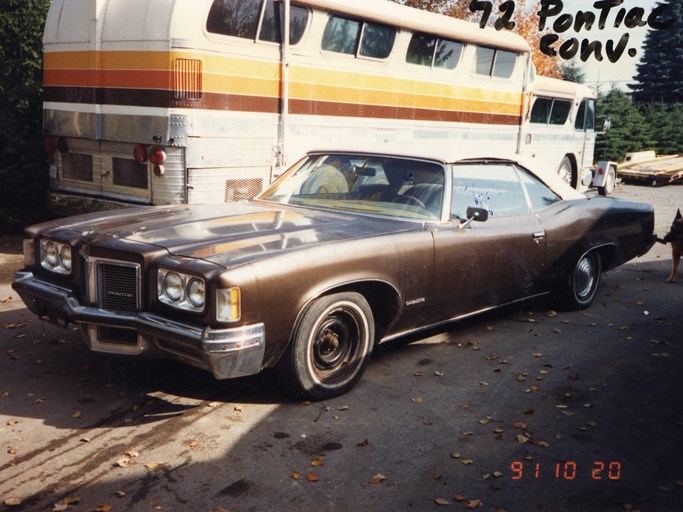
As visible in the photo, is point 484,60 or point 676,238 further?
point 484,60

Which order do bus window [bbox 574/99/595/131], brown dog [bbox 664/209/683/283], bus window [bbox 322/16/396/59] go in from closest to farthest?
1. brown dog [bbox 664/209/683/283]
2. bus window [bbox 322/16/396/59]
3. bus window [bbox 574/99/595/131]

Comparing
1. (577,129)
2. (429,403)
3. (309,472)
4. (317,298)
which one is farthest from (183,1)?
(577,129)

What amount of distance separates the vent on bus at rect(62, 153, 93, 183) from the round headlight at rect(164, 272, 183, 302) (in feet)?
18.4

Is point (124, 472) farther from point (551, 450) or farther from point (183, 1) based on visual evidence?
point (183, 1)

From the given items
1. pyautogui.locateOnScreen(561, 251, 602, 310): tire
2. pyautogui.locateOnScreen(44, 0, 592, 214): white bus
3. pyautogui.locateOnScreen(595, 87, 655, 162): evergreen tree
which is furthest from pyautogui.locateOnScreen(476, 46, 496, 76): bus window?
pyautogui.locateOnScreen(595, 87, 655, 162): evergreen tree

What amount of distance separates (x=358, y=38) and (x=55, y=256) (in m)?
6.25

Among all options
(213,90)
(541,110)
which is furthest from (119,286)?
(541,110)

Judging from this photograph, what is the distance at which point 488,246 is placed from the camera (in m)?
5.50

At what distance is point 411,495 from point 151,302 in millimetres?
1729

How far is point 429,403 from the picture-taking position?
15.1 ft

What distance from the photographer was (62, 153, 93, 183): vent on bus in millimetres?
9180

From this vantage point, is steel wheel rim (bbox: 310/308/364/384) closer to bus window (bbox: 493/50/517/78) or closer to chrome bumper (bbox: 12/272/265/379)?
chrome bumper (bbox: 12/272/265/379)

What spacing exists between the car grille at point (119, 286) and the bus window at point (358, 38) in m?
5.90

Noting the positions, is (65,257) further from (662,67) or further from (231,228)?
(662,67)
